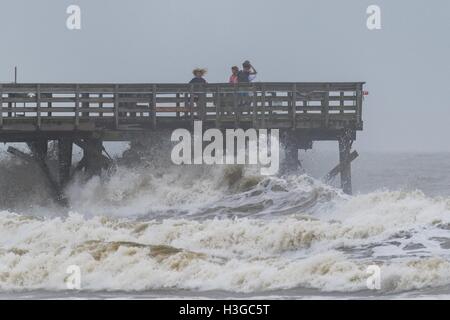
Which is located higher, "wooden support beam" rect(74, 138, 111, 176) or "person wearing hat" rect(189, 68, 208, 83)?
"person wearing hat" rect(189, 68, 208, 83)

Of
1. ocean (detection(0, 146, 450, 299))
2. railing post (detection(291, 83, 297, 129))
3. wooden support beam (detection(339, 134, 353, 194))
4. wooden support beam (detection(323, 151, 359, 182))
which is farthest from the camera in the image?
wooden support beam (detection(323, 151, 359, 182))

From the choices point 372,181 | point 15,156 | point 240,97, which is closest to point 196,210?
point 240,97

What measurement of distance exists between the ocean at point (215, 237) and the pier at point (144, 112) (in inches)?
29.9

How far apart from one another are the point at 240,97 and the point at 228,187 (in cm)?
245

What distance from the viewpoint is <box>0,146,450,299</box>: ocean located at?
837 inches

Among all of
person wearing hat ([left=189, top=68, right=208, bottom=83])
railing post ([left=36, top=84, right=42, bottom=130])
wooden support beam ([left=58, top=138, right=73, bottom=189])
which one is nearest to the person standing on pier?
person wearing hat ([left=189, top=68, right=208, bottom=83])

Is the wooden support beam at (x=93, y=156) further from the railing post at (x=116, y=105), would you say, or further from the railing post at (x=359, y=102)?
the railing post at (x=359, y=102)

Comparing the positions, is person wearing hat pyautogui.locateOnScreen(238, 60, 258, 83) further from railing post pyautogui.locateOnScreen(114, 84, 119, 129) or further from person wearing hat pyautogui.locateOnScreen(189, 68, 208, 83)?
railing post pyautogui.locateOnScreen(114, 84, 119, 129)

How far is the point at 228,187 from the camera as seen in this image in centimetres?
3134

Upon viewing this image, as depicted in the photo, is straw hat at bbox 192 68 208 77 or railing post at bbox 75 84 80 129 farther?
straw hat at bbox 192 68 208 77

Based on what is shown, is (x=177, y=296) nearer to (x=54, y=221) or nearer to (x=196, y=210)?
(x=54, y=221)

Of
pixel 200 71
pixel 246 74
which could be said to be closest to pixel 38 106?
pixel 200 71

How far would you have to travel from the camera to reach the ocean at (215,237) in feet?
69.8

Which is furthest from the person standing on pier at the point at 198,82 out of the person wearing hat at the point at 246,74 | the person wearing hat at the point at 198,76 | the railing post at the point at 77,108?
the railing post at the point at 77,108
